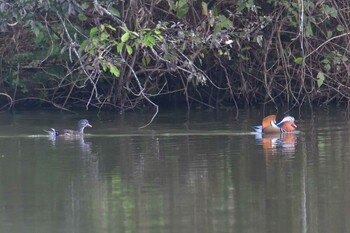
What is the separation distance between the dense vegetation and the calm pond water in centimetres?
120

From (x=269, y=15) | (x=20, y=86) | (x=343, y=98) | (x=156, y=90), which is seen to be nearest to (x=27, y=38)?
(x=20, y=86)

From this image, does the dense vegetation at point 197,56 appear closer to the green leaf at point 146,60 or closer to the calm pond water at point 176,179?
the green leaf at point 146,60

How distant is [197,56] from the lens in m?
15.4

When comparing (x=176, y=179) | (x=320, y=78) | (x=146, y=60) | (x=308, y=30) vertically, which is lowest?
(x=176, y=179)

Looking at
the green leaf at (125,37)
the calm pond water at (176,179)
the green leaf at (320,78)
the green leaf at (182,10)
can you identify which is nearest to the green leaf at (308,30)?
the green leaf at (320,78)

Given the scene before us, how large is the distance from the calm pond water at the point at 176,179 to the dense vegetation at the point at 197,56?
120cm

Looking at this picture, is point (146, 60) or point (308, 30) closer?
point (146, 60)

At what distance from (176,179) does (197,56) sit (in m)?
5.91

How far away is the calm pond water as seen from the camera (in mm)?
7953

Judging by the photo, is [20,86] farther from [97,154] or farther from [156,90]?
[97,154]

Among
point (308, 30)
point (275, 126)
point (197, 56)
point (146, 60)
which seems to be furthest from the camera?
point (197, 56)

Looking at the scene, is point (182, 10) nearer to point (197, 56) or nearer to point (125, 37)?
point (197, 56)

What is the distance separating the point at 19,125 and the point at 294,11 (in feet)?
13.2

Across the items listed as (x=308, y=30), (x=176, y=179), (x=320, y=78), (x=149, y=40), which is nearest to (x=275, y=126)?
(x=149, y=40)
